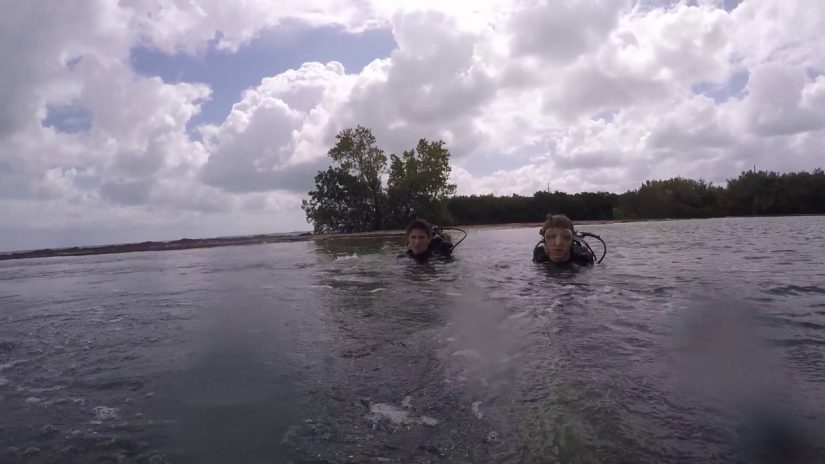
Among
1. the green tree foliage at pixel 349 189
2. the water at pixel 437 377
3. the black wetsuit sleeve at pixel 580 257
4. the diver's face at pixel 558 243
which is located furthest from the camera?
the green tree foliage at pixel 349 189

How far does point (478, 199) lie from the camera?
58.1 metres

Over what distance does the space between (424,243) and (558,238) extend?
12.8 ft

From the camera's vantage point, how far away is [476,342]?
4727mm

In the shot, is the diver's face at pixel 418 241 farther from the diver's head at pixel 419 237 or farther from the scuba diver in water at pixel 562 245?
the scuba diver in water at pixel 562 245

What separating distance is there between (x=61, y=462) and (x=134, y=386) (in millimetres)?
1284

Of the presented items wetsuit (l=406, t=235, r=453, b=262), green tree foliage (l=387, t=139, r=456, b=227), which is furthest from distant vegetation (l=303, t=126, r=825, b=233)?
wetsuit (l=406, t=235, r=453, b=262)

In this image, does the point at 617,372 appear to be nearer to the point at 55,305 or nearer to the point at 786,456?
the point at 786,456

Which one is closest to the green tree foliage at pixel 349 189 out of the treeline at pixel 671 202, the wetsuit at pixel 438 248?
the treeline at pixel 671 202

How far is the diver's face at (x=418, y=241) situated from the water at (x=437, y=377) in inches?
203

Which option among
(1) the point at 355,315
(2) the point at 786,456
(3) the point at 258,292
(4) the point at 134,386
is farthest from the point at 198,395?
(3) the point at 258,292

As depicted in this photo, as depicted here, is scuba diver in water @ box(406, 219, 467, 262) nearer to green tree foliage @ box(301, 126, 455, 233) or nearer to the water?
the water

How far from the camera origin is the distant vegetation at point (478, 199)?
40.0 meters

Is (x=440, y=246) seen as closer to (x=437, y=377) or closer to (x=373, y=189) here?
(x=437, y=377)

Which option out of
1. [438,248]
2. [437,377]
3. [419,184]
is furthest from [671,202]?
[437,377]
